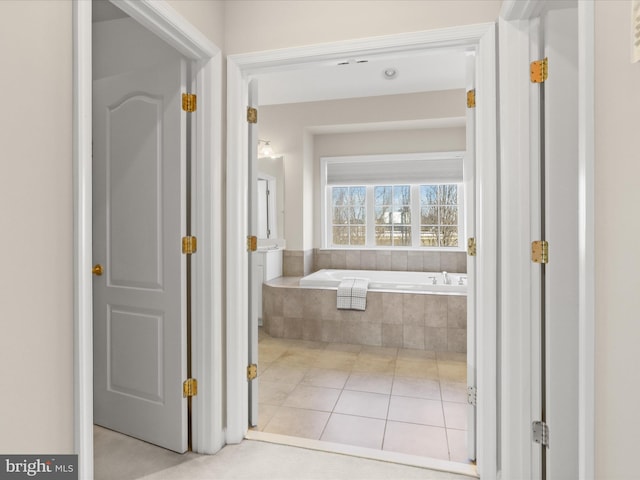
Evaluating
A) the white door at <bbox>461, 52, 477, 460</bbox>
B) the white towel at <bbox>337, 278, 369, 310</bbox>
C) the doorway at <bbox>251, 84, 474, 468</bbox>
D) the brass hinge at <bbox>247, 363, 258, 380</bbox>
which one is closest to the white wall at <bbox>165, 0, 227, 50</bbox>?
the doorway at <bbox>251, 84, 474, 468</bbox>

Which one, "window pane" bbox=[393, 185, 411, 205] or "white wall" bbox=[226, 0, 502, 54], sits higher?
"white wall" bbox=[226, 0, 502, 54]

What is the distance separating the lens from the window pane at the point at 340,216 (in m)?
5.51

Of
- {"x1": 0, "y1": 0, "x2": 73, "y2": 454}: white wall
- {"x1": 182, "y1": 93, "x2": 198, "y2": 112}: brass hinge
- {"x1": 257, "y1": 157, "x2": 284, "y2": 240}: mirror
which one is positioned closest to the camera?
{"x1": 0, "y1": 0, "x2": 73, "y2": 454}: white wall

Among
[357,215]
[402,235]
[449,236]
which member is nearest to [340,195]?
[357,215]

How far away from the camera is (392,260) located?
5207 mm

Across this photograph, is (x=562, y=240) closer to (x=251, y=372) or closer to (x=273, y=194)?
(x=251, y=372)

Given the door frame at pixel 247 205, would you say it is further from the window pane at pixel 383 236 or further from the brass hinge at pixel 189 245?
the window pane at pixel 383 236

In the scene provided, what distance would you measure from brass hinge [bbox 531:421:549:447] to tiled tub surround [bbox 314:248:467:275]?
3.47 m

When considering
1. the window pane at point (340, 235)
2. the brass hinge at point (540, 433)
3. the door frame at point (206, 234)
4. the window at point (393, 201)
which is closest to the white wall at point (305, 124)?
the window at point (393, 201)

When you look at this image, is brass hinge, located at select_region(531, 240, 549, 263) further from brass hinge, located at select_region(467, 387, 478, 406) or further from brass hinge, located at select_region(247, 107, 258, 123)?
brass hinge, located at select_region(247, 107, 258, 123)

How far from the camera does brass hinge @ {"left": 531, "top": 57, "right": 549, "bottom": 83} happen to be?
154 centimetres

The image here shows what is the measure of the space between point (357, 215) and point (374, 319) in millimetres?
2040

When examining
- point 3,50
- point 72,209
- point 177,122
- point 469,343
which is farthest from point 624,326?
point 177,122

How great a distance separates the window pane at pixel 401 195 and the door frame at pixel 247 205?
3585 mm
